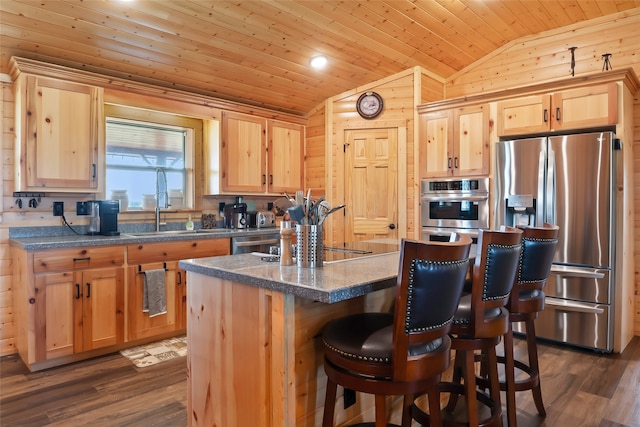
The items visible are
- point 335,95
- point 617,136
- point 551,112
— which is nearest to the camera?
point 617,136

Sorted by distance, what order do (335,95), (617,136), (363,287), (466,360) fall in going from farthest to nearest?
(335,95), (617,136), (466,360), (363,287)

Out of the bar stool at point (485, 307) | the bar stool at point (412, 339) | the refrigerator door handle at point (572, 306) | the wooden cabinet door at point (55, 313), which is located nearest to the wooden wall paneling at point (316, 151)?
the refrigerator door handle at point (572, 306)

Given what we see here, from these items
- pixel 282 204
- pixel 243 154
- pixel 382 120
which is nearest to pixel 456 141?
pixel 382 120

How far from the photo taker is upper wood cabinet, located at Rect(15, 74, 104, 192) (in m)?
3.12

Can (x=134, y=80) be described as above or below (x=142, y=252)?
above

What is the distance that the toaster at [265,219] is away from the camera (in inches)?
190

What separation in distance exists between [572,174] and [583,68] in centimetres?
133

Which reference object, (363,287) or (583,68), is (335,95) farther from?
(363,287)

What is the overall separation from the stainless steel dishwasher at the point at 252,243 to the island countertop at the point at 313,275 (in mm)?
1927

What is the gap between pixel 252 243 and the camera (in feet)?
13.7

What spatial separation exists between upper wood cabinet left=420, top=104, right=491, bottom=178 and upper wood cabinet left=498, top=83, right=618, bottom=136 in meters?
0.20

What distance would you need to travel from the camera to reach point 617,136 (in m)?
3.32

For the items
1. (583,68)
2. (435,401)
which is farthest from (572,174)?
(435,401)

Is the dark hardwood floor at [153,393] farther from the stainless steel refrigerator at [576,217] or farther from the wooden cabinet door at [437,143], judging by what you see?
the wooden cabinet door at [437,143]
